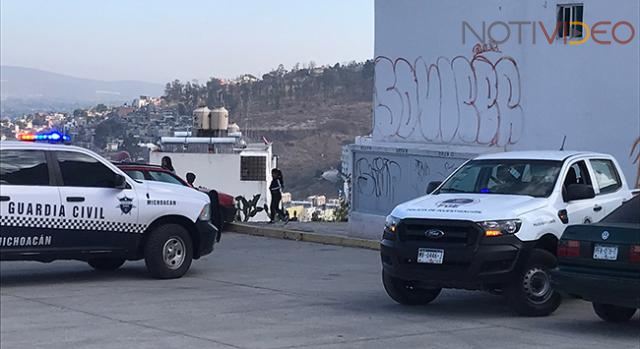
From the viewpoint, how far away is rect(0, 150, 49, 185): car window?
534 inches

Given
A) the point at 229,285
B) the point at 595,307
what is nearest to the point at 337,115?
the point at 229,285

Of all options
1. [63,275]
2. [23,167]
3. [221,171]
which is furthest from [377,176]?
[221,171]

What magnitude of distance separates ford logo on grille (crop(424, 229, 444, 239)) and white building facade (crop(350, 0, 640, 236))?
6.55m

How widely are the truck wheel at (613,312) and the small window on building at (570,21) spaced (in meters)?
7.57

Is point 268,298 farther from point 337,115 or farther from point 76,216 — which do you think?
point 337,115

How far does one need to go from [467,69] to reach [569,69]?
2063mm

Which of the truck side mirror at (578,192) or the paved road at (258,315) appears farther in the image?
the truck side mirror at (578,192)

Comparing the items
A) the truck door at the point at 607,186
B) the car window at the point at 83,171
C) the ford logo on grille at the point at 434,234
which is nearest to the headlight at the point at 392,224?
the ford logo on grille at the point at 434,234

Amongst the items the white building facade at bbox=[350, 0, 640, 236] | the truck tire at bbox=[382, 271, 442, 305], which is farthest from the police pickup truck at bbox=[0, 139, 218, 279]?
the white building facade at bbox=[350, 0, 640, 236]

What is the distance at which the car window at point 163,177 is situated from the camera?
19.6 metres

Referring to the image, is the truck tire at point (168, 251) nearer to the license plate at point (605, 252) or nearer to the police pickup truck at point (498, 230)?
the police pickup truck at point (498, 230)

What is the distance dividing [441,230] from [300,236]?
33.1 ft

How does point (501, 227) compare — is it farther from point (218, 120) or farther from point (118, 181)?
point (218, 120)

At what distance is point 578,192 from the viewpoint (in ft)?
39.1
